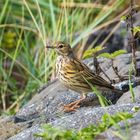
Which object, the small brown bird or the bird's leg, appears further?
the small brown bird

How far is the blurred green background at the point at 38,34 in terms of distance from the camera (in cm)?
1009

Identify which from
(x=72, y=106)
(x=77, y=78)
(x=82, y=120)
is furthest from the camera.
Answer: (x=77, y=78)

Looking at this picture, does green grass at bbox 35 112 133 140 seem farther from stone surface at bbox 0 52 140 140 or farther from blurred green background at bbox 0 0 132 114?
blurred green background at bbox 0 0 132 114

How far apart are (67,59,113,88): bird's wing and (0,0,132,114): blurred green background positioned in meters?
1.99

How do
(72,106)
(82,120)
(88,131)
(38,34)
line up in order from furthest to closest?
(38,34), (72,106), (82,120), (88,131)

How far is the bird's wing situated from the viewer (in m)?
7.46

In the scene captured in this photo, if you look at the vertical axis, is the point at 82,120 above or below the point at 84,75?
below

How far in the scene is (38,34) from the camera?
11.2m

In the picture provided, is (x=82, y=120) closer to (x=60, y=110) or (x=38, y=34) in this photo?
(x=60, y=110)

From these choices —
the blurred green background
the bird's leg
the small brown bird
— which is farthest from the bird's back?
the blurred green background

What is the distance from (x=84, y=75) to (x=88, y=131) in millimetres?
2117

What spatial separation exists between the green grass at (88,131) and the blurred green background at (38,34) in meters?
4.02

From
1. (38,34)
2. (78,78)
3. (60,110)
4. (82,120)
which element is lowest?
(60,110)

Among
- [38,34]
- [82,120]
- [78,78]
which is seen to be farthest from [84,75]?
[38,34]
